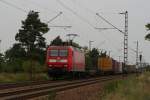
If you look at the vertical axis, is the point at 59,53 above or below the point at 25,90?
above

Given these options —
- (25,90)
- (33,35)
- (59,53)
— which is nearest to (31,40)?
(33,35)

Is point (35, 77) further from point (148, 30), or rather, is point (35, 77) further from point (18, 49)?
point (18, 49)

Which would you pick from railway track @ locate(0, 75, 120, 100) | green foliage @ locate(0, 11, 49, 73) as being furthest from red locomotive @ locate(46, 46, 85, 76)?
green foliage @ locate(0, 11, 49, 73)

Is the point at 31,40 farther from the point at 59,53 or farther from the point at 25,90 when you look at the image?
the point at 25,90

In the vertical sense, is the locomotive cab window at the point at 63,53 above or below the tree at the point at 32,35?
below

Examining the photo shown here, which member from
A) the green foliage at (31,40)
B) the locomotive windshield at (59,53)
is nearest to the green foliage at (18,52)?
the green foliage at (31,40)

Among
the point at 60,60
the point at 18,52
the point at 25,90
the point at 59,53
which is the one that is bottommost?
the point at 25,90

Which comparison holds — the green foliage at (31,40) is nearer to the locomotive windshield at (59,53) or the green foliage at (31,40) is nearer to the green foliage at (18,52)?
the green foliage at (18,52)

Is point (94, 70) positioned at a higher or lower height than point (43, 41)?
lower

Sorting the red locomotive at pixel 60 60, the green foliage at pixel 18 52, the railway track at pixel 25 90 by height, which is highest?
the green foliage at pixel 18 52

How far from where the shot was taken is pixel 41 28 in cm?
8269

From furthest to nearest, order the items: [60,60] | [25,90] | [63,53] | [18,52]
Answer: [18,52] < [63,53] < [60,60] < [25,90]

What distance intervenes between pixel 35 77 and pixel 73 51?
18.3ft

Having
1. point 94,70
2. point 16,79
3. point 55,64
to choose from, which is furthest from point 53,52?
point 94,70
